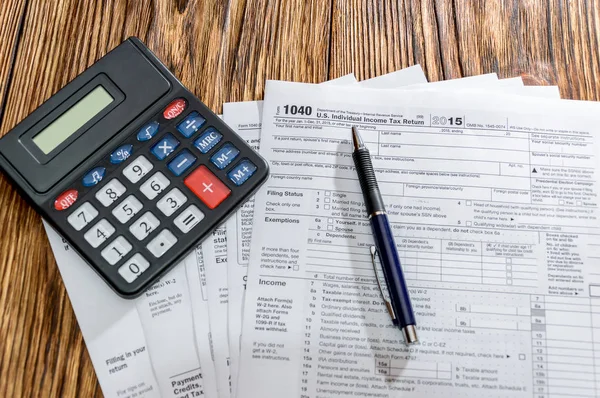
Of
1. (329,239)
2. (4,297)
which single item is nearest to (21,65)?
(4,297)

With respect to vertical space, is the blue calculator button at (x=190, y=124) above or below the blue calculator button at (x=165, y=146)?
above

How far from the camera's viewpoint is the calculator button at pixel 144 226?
1.51 feet

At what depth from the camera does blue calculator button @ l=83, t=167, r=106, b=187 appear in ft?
1.54

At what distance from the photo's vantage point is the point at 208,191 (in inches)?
18.6

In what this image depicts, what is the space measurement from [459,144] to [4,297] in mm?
379

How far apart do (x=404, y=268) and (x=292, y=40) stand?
223 millimetres

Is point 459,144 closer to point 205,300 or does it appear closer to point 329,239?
point 329,239

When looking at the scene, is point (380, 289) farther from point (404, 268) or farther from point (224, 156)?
point (224, 156)

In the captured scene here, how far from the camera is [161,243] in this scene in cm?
46

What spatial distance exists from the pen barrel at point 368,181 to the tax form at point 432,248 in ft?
0.05

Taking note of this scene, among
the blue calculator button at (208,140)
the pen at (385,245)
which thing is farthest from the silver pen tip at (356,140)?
the blue calculator button at (208,140)

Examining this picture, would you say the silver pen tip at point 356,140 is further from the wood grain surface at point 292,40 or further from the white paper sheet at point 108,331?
the white paper sheet at point 108,331

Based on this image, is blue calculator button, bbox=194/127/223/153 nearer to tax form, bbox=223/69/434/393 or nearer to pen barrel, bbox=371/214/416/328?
tax form, bbox=223/69/434/393

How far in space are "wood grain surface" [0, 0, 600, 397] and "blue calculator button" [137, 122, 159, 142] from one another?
0.06 m
